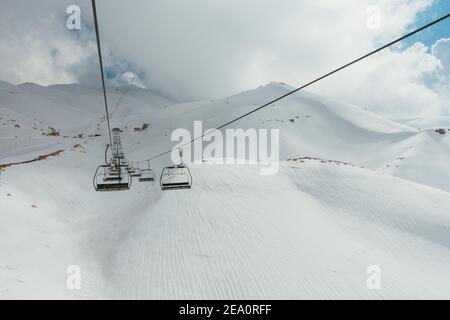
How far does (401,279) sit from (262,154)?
2675 centimetres

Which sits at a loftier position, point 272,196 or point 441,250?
point 272,196

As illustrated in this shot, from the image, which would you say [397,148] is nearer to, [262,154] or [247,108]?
[262,154]

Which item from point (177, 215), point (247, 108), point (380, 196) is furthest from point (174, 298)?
point (247, 108)

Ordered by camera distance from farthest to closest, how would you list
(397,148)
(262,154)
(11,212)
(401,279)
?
(397,148), (262,154), (11,212), (401,279)

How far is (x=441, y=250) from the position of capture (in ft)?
51.0

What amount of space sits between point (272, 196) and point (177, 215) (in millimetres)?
6558

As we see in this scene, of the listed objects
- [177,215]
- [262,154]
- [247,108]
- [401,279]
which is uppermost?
[247,108]

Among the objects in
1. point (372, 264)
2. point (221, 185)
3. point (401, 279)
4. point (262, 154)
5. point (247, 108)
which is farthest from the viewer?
point (247, 108)

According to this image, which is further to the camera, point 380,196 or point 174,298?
point 380,196

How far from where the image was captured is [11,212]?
15156mm

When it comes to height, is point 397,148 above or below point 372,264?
above

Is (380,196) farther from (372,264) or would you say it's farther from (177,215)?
(177,215)
